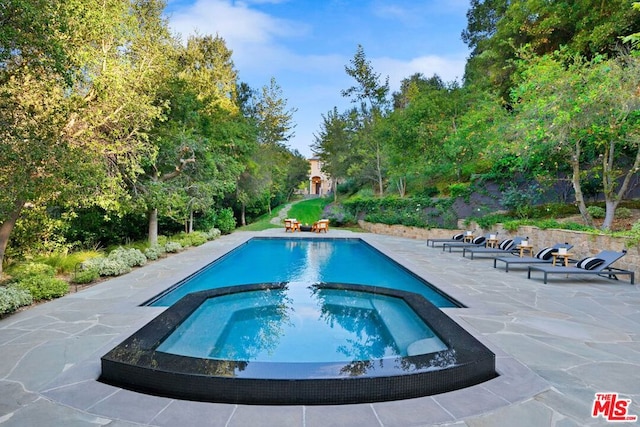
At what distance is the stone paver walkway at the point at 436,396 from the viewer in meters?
2.45

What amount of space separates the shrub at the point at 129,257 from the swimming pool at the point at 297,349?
1.84 meters

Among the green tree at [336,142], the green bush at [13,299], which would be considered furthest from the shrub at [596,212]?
the green tree at [336,142]

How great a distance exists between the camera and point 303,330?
15.7 feet

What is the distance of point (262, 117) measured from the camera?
88.6 feet

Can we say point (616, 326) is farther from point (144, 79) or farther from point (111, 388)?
point (144, 79)

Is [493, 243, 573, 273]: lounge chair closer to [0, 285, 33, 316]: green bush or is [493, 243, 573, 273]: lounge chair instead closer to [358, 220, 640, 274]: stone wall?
[358, 220, 640, 274]: stone wall

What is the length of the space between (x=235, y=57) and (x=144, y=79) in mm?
15127

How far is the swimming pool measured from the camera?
9.02 ft

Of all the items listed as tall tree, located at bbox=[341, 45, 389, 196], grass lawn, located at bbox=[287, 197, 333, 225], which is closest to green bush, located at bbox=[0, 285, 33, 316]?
tall tree, located at bbox=[341, 45, 389, 196]

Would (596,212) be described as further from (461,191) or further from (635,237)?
(461,191)

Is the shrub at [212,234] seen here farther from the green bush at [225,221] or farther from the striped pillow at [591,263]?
the striped pillow at [591,263]

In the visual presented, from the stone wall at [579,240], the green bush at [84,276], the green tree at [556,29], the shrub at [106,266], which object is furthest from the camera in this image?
the green tree at [556,29]

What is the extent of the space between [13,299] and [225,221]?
13.6m

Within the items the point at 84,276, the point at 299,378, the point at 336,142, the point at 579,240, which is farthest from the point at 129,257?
the point at 336,142
